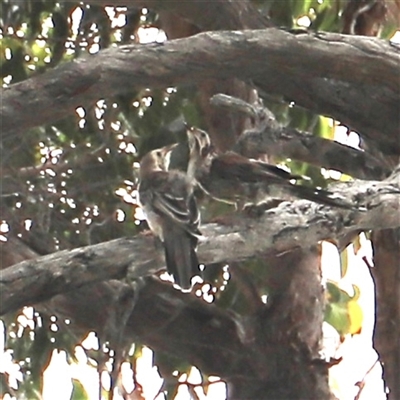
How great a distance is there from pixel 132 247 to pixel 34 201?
0.49 m

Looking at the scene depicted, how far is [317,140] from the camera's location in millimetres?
1657

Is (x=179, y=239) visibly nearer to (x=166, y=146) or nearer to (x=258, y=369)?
(x=166, y=146)

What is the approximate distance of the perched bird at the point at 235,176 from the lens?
60.2 inches

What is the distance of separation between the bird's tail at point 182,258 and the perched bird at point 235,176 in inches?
8.1

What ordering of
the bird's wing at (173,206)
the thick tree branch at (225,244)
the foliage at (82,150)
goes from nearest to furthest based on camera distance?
the thick tree branch at (225,244) < the bird's wing at (173,206) < the foliage at (82,150)

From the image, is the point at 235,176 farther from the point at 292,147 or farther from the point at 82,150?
the point at 82,150

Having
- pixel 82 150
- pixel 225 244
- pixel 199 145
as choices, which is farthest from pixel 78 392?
pixel 225 244

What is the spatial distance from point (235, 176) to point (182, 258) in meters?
0.32

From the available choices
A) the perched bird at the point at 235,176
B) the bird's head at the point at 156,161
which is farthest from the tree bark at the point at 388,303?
the bird's head at the point at 156,161

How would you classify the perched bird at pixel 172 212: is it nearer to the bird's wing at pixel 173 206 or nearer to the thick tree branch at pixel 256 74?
the bird's wing at pixel 173 206

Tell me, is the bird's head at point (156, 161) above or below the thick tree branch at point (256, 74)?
below

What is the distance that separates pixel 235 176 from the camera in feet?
5.25

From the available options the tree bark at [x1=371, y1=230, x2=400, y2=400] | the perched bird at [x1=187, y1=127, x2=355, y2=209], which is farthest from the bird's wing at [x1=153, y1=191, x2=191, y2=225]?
the tree bark at [x1=371, y1=230, x2=400, y2=400]

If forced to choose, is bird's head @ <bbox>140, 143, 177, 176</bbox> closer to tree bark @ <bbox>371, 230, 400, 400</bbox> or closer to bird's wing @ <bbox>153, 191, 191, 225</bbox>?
bird's wing @ <bbox>153, 191, 191, 225</bbox>
